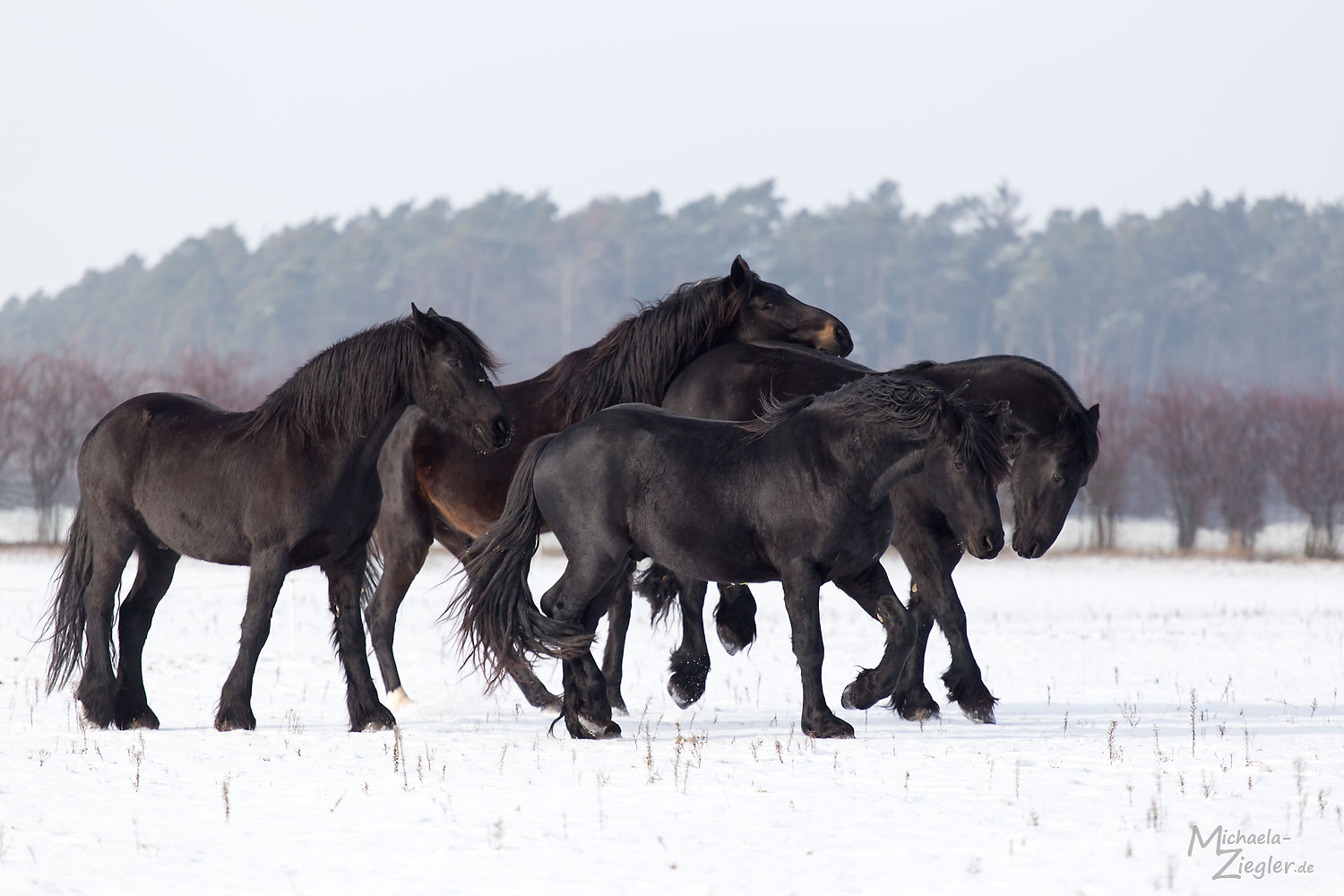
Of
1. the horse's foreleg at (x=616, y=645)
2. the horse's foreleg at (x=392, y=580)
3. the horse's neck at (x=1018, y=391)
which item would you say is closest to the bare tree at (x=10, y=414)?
the horse's foreleg at (x=392, y=580)

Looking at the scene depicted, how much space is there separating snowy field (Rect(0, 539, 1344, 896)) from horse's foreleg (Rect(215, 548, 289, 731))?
0.50ft

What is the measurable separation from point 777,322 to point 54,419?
3527cm

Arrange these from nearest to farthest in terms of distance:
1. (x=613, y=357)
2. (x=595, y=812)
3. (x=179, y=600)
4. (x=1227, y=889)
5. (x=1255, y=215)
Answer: (x=1227, y=889), (x=595, y=812), (x=613, y=357), (x=179, y=600), (x=1255, y=215)

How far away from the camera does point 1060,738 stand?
23.2 feet

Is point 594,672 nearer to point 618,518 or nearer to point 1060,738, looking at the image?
point 618,518

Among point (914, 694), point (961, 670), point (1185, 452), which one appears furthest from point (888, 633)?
point (1185, 452)

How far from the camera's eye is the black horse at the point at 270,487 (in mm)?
7395

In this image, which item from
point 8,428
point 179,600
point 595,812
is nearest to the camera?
point 595,812

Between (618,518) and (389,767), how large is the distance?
162 cm

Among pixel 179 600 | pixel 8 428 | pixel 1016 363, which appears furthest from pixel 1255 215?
pixel 1016 363

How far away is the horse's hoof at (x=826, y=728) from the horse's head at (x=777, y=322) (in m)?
2.86

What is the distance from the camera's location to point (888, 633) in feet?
22.3

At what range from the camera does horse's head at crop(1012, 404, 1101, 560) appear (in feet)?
25.8

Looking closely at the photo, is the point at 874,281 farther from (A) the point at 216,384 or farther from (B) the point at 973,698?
(B) the point at 973,698
